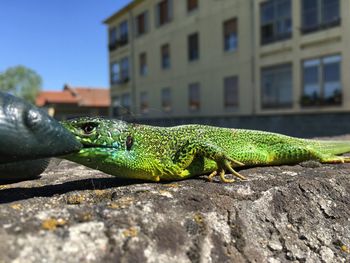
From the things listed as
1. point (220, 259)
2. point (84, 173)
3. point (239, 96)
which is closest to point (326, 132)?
point (239, 96)

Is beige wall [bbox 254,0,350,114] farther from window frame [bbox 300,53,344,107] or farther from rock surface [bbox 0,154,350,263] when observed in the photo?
rock surface [bbox 0,154,350,263]

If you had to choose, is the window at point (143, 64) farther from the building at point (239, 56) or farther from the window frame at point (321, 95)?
the window frame at point (321, 95)

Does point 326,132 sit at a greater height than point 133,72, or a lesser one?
lesser

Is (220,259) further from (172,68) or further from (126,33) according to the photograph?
(126,33)

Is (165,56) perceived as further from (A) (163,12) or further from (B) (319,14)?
(B) (319,14)

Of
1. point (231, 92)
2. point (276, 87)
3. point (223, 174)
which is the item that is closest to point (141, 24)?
point (231, 92)

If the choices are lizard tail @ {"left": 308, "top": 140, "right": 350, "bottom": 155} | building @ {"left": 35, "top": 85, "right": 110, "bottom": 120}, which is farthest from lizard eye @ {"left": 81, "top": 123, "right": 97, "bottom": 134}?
building @ {"left": 35, "top": 85, "right": 110, "bottom": 120}
